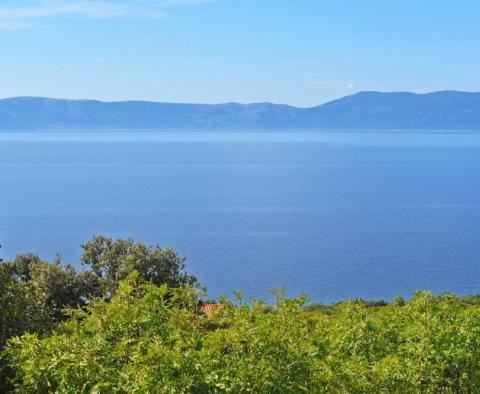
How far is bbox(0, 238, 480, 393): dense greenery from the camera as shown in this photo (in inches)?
520

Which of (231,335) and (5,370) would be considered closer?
(231,335)

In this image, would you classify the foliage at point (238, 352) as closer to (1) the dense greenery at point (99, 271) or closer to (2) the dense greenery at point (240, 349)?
(2) the dense greenery at point (240, 349)

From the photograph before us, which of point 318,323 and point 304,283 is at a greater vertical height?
point 318,323

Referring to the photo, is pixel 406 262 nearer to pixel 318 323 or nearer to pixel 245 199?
pixel 245 199

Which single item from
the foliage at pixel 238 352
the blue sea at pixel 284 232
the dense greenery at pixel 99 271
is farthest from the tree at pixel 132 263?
the blue sea at pixel 284 232

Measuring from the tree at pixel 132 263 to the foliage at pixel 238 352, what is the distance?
1123 inches

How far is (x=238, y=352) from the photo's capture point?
47.5 feet

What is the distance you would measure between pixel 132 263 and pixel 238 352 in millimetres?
32296

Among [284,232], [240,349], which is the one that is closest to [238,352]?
[240,349]

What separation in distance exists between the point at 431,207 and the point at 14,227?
104015 millimetres

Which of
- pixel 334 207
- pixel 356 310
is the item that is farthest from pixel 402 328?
pixel 334 207

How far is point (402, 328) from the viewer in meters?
19.9

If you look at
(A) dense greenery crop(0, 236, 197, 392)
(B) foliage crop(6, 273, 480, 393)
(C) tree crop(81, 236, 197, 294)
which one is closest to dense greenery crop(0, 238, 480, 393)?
(B) foliage crop(6, 273, 480, 393)

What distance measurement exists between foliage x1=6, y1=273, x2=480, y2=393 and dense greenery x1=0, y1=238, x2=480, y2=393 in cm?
3
